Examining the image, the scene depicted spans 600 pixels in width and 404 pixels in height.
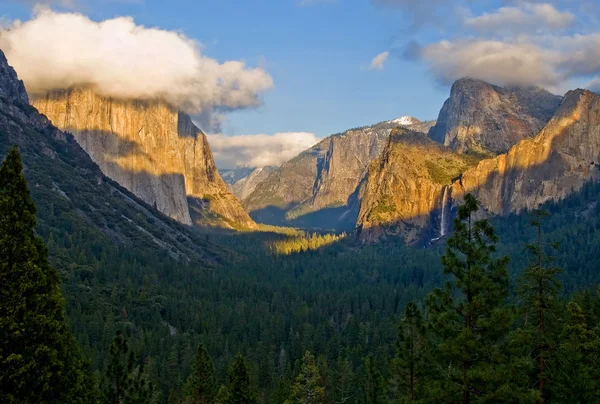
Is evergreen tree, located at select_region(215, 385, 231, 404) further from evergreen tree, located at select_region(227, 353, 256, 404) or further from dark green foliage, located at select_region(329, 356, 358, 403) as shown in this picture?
dark green foliage, located at select_region(329, 356, 358, 403)

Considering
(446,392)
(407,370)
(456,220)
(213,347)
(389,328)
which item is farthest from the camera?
(389,328)

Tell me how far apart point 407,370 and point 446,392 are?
17.5 m

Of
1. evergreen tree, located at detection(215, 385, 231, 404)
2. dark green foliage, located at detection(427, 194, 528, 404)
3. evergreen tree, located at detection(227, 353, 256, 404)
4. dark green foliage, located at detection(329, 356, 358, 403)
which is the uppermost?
dark green foliage, located at detection(427, 194, 528, 404)

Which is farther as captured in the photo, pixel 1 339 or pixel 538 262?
pixel 538 262

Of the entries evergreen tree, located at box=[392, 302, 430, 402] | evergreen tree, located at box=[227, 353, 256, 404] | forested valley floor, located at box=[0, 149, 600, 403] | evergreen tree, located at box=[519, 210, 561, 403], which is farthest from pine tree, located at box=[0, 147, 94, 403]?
evergreen tree, located at box=[519, 210, 561, 403]

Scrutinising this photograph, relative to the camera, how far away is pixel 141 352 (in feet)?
333

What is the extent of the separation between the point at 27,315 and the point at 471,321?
71.8 feet

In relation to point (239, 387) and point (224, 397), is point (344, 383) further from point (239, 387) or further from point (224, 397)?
point (239, 387)

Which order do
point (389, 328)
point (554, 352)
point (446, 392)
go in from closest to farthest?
point (446, 392)
point (554, 352)
point (389, 328)

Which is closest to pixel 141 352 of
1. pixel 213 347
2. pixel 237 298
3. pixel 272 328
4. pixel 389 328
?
pixel 213 347

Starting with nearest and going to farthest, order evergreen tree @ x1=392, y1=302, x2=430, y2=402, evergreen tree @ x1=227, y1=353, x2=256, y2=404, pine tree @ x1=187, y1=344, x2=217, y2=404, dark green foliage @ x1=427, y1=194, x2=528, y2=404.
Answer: dark green foliage @ x1=427, y1=194, x2=528, y2=404, evergreen tree @ x1=392, y1=302, x2=430, y2=402, evergreen tree @ x1=227, y1=353, x2=256, y2=404, pine tree @ x1=187, y1=344, x2=217, y2=404

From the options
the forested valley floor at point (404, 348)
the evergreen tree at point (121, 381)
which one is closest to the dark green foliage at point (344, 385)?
the forested valley floor at point (404, 348)

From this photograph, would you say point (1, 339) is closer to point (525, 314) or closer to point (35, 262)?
point (35, 262)

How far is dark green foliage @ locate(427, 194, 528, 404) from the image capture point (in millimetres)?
28297
